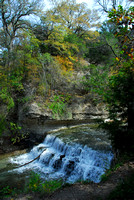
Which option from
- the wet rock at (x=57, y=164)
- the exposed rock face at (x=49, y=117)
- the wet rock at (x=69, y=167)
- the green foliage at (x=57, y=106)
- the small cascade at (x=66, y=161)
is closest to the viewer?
the small cascade at (x=66, y=161)

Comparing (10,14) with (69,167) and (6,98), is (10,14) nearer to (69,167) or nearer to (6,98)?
(6,98)

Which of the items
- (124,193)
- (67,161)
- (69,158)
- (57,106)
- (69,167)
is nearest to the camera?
(124,193)

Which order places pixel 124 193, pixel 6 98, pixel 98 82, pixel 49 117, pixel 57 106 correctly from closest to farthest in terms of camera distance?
pixel 124 193 → pixel 98 82 → pixel 6 98 → pixel 49 117 → pixel 57 106

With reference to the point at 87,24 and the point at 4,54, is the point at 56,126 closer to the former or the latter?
the point at 4,54

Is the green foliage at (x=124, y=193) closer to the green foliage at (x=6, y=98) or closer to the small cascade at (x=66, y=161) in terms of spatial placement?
the small cascade at (x=66, y=161)

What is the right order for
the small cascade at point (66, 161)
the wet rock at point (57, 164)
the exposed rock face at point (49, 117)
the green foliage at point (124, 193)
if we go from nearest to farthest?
the green foliage at point (124, 193) → the small cascade at point (66, 161) → the wet rock at point (57, 164) → the exposed rock face at point (49, 117)

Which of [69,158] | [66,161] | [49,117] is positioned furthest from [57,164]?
[49,117]

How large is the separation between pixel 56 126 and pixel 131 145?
7920mm

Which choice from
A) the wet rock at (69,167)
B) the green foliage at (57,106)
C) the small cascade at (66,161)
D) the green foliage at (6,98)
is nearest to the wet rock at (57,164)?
the small cascade at (66,161)

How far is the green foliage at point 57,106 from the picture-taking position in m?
11.3

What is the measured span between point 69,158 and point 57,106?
4.78 metres

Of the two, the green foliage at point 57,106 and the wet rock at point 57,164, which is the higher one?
the green foliage at point 57,106

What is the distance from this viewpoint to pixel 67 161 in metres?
7.57

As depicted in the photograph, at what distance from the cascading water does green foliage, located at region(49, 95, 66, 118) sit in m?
2.23
